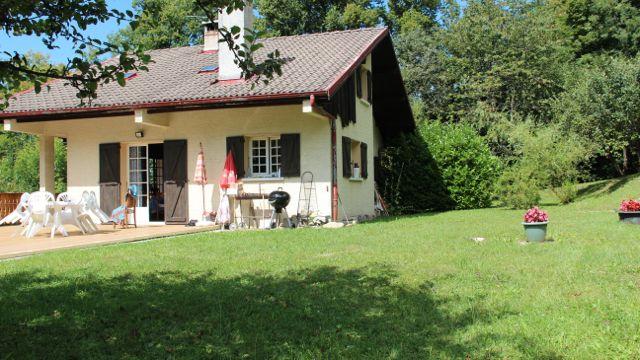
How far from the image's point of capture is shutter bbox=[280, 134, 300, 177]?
41.4ft

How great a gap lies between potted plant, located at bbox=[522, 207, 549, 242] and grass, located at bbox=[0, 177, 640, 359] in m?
0.38

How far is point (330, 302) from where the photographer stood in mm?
4766

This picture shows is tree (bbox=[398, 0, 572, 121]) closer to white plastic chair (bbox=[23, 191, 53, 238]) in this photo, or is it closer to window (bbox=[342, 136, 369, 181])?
window (bbox=[342, 136, 369, 181])

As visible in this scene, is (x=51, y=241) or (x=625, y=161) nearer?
(x=51, y=241)

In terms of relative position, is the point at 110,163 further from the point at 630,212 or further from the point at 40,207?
the point at 630,212

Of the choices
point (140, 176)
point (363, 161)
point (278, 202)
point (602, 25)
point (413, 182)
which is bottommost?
point (278, 202)

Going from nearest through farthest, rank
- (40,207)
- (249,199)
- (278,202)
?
(40,207) < (278,202) < (249,199)

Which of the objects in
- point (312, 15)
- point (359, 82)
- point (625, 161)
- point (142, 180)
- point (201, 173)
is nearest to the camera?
point (201, 173)

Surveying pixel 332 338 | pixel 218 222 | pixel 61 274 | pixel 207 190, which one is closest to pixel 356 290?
pixel 332 338

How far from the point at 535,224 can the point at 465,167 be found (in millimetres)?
10863

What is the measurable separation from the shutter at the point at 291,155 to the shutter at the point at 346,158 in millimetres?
1453

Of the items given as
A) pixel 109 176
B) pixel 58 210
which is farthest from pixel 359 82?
pixel 58 210

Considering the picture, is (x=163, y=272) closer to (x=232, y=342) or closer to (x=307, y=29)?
(x=232, y=342)

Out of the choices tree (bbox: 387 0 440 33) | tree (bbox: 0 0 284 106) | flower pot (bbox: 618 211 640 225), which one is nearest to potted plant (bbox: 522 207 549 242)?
flower pot (bbox: 618 211 640 225)
